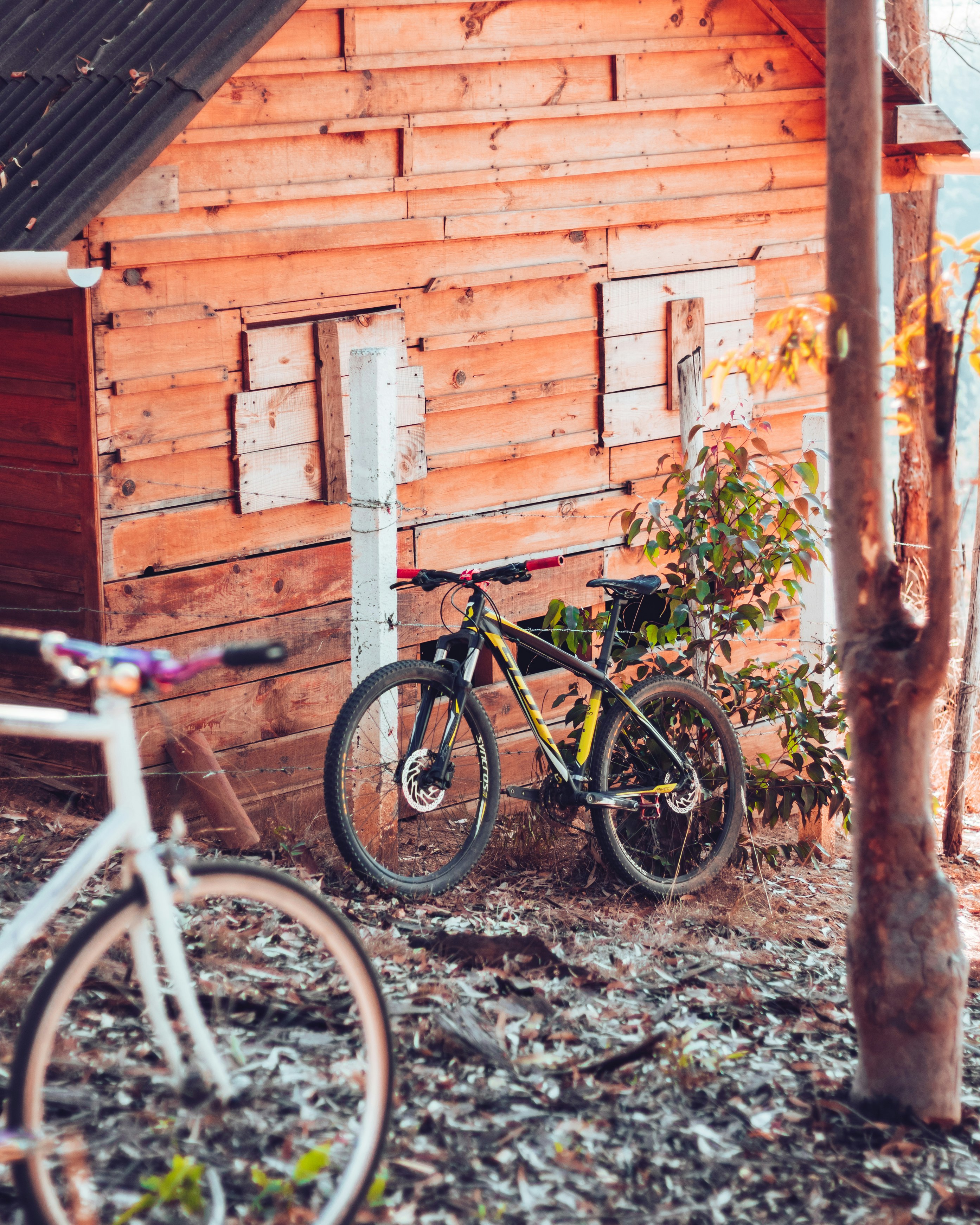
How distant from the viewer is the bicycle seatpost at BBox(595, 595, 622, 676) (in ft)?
17.4

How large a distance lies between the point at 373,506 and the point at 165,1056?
8.90ft

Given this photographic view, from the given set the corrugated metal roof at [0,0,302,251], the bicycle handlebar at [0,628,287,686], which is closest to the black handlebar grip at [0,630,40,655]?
the bicycle handlebar at [0,628,287,686]

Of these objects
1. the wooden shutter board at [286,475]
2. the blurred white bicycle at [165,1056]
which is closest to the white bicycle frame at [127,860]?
the blurred white bicycle at [165,1056]

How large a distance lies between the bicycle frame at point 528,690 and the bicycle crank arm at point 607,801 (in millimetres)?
10

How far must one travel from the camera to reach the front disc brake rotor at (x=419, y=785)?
15.6 ft

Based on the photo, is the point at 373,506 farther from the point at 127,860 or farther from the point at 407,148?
the point at 127,860

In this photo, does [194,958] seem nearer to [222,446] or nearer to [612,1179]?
[612,1179]

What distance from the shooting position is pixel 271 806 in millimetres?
6312

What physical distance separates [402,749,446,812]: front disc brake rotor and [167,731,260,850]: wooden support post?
3.53 ft

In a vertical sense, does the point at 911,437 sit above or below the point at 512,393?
below

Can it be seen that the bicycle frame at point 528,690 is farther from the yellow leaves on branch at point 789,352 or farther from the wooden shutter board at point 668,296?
the wooden shutter board at point 668,296

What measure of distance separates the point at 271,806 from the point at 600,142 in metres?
3.88

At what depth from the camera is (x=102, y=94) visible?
17.2 ft

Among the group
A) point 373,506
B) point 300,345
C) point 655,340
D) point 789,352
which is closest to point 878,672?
point 789,352
